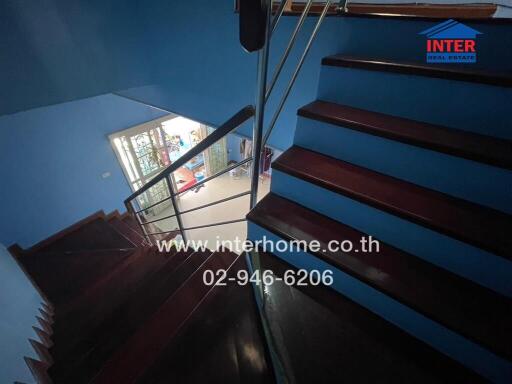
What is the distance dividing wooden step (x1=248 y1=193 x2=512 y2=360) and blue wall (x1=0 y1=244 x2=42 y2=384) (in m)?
1.58

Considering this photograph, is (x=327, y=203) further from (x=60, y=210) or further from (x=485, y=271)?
(x=60, y=210)

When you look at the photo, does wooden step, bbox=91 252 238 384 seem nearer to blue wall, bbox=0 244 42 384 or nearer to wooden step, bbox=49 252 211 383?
wooden step, bbox=49 252 211 383

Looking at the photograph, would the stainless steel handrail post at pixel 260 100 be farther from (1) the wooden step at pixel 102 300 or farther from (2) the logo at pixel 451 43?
(1) the wooden step at pixel 102 300

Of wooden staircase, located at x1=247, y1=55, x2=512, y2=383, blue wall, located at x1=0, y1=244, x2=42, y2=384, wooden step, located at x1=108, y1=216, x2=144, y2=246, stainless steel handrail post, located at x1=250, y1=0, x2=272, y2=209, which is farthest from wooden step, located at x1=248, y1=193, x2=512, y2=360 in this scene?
wooden step, located at x1=108, y1=216, x2=144, y2=246

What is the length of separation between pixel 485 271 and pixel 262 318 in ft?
2.75

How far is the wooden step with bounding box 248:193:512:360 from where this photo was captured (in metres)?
0.69

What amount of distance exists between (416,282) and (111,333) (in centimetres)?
169

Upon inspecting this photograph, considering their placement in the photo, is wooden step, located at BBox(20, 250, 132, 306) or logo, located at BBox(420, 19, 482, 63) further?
wooden step, located at BBox(20, 250, 132, 306)

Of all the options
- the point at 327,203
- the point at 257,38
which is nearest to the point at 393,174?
the point at 327,203

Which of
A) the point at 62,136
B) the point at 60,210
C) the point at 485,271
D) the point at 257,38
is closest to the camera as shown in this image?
the point at 257,38

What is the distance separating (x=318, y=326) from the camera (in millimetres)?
906

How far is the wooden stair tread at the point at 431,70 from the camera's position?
791mm

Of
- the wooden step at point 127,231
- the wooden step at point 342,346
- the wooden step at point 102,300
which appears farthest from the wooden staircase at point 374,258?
the wooden step at point 127,231

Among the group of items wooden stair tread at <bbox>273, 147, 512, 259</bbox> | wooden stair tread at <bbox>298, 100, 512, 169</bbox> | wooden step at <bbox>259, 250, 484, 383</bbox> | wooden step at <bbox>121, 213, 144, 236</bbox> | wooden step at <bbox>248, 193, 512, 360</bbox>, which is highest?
wooden stair tread at <bbox>298, 100, 512, 169</bbox>
